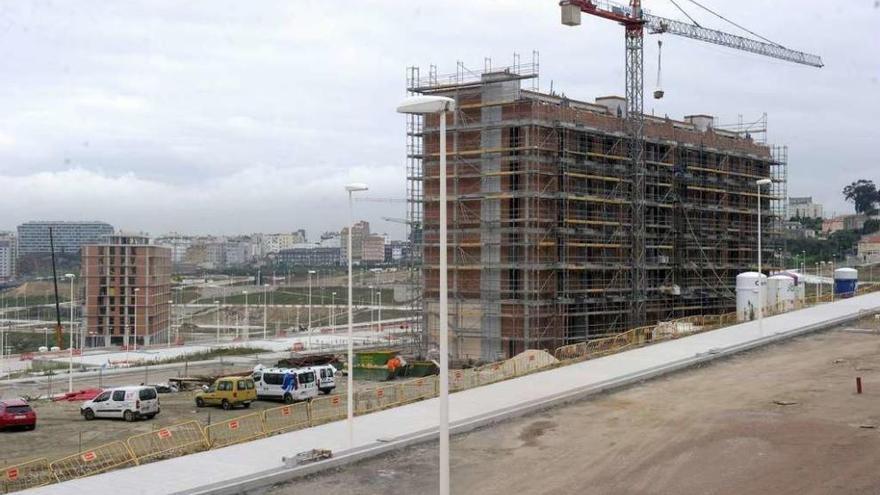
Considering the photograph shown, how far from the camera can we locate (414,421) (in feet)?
64.5

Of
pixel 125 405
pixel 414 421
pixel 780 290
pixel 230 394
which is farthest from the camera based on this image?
pixel 780 290

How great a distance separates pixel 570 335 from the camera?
50875mm

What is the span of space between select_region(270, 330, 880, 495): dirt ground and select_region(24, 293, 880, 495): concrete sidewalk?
50 centimetres

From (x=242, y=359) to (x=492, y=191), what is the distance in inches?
916

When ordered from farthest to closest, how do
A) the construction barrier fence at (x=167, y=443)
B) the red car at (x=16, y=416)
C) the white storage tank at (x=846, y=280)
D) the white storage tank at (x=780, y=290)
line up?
1. the white storage tank at (x=846, y=280)
2. the white storage tank at (x=780, y=290)
3. the red car at (x=16, y=416)
4. the construction barrier fence at (x=167, y=443)

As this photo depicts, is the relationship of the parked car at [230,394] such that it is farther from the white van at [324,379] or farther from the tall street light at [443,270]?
the tall street light at [443,270]

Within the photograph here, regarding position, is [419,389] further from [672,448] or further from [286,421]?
[672,448]

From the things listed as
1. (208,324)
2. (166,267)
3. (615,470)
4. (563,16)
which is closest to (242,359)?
(563,16)

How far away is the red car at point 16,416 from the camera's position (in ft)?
92.0

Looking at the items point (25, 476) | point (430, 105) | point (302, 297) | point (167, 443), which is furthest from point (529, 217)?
point (302, 297)

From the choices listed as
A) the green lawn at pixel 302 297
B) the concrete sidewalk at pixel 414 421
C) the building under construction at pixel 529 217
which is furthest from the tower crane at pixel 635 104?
the green lawn at pixel 302 297

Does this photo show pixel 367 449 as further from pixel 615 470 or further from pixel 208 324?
pixel 208 324

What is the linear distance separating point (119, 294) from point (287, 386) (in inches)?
3118

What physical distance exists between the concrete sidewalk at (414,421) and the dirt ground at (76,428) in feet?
18.3
